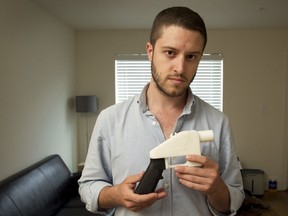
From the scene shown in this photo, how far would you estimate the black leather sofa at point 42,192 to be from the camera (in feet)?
6.07

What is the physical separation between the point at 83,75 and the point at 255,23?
2.57 metres

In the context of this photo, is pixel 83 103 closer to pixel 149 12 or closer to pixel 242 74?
pixel 149 12

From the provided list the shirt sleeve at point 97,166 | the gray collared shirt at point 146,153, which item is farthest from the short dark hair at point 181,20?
the shirt sleeve at point 97,166

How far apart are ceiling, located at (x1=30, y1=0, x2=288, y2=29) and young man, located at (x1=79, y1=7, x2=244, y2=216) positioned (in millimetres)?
1926

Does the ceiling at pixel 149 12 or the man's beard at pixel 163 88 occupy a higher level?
the ceiling at pixel 149 12

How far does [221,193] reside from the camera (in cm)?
71

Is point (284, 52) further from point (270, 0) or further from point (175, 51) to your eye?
point (175, 51)

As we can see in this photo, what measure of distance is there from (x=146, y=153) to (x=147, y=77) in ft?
10.2

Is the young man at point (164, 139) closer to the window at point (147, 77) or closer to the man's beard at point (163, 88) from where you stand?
the man's beard at point (163, 88)

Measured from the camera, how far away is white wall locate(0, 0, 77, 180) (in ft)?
6.66

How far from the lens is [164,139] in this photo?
0.80 m

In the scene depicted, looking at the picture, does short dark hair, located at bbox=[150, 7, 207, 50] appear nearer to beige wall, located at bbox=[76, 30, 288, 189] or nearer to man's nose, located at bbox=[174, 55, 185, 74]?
man's nose, located at bbox=[174, 55, 185, 74]

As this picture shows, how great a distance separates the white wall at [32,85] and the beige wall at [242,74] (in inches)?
15.2

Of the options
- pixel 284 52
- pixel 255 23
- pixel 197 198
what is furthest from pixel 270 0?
pixel 197 198
